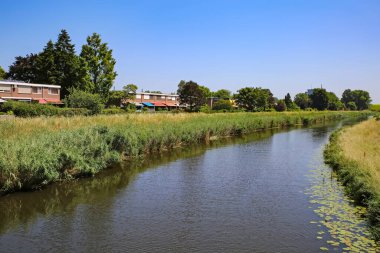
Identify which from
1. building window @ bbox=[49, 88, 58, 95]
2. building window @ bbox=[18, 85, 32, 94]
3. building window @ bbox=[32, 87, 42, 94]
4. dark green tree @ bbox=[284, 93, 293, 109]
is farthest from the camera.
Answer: dark green tree @ bbox=[284, 93, 293, 109]

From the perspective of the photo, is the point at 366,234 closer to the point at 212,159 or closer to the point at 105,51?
the point at 212,159

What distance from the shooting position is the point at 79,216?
1182 centimetres

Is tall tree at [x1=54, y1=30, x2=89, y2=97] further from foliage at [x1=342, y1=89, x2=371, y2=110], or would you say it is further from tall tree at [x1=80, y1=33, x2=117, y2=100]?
foliage at [x1=342, y1=89, x2=371, y2=110]

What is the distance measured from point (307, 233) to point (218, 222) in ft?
9.10

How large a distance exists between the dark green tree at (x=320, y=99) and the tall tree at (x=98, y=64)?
83.8 metres

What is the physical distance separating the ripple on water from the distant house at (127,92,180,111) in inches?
3058

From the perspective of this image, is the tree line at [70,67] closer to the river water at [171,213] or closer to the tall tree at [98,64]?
the tall tree at [98,64]

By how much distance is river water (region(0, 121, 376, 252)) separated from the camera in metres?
9.69

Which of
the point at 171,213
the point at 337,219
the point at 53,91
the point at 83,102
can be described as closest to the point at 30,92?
the point at 53,91

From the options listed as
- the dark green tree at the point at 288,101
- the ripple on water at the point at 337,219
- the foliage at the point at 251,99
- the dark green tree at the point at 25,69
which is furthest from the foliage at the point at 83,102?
the dark green tree at the point at 288,101

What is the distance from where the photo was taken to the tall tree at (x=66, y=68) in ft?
206

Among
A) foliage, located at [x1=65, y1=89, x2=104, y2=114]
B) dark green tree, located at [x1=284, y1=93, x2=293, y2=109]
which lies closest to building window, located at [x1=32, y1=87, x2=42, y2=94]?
foliage, located at [x1=65, y1=89, x2=104, y2=114]

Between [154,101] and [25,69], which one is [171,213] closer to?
[25,69]

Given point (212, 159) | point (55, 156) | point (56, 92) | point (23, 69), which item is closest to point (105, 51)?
point (56, 92)
